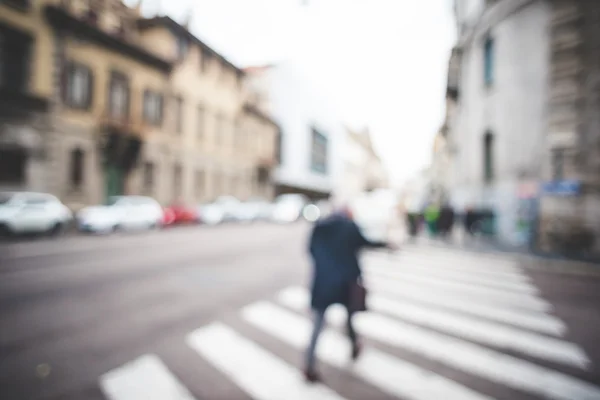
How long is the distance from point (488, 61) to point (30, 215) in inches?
837

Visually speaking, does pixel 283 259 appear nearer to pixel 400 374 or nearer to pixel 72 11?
pixel 400 374

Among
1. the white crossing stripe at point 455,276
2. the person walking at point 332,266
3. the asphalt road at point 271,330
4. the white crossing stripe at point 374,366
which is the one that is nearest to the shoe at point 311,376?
the person walking at point 332,266

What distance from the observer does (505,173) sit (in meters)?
16.1

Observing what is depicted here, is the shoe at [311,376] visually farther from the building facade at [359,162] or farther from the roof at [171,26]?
the building facade at [359,162]

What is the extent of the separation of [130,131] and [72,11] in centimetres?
639

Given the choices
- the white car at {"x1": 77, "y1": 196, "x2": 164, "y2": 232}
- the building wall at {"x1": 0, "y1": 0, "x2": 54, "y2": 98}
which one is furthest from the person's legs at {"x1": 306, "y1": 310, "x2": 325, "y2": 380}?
the building wall at {"x1": 0, "y1": 0, "x2": 54, "y2": 98}

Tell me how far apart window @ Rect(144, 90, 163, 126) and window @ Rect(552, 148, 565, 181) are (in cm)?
2182

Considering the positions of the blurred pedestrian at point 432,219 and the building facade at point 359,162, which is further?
the building facade at point 359,162

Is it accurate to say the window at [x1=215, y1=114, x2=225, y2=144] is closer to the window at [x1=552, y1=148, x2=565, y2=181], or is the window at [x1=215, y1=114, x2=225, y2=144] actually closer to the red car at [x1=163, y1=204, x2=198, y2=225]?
the red car at [x1=163, y1=204, x2=198, y2=225]

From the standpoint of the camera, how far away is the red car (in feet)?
66.9

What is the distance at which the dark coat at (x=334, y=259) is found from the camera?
3.40 m

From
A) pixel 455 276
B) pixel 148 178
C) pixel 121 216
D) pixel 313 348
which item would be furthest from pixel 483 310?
pixel 148 178

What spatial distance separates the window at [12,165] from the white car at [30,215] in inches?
117

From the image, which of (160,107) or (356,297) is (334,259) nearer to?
(356,297)
